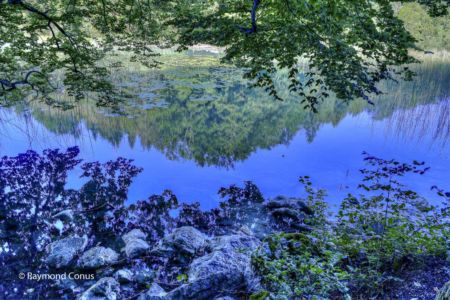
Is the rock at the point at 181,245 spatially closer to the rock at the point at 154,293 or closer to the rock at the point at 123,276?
the rock at the point at 123,276

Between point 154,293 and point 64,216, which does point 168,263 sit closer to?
point 154,293

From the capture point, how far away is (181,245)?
5383mm

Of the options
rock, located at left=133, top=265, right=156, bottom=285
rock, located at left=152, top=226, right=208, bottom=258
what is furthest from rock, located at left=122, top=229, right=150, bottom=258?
rock, located at left=133, top=265, right=156, bottom=285

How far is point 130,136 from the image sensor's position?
12312 millimetres

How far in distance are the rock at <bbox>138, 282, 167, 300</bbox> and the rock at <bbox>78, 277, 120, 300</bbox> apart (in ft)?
1.36

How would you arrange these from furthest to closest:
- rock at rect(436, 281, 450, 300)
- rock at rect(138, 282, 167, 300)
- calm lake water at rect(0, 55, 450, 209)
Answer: calm lake water at rect(0, 55, 450, 209)
rock at rect(138, 282, 167, 300)
rock at rect(436, 281, 450, 300)

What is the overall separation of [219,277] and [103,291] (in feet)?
5.46

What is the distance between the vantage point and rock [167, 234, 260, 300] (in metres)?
3.79

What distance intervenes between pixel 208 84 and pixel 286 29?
18139mm

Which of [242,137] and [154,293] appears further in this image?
[242,137]

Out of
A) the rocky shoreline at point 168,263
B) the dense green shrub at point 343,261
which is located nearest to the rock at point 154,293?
the rocky shoreline at point 168,263

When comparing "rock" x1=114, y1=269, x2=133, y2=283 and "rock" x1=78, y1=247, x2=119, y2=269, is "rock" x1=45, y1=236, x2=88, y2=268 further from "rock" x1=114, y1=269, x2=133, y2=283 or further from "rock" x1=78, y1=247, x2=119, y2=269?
"rock" x1=114, y1=269, x2=133, y2=283

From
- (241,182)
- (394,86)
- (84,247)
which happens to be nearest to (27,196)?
(84,247)

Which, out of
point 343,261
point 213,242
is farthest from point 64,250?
point 343,261
